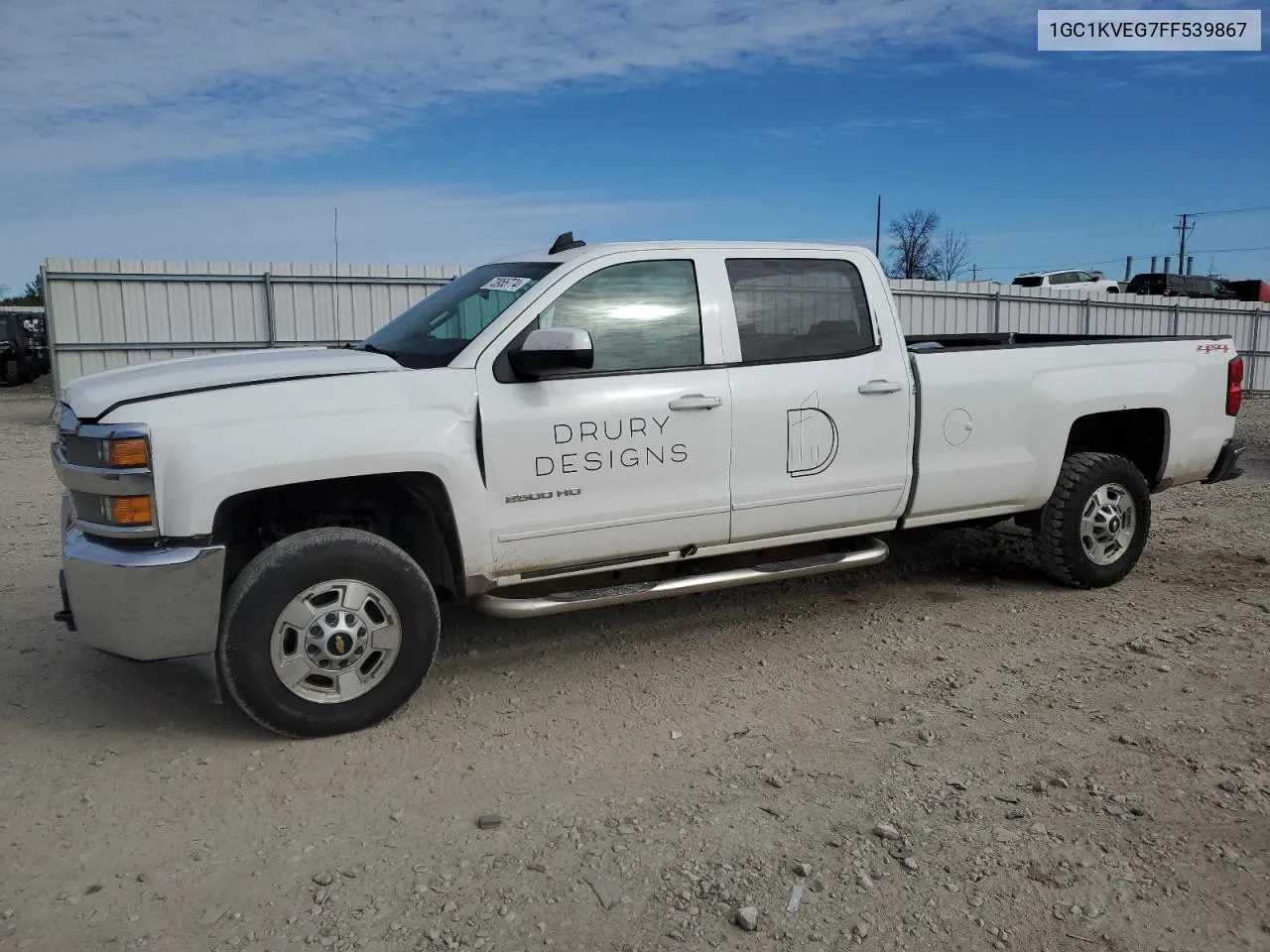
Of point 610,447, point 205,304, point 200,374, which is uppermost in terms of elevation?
point 205,304

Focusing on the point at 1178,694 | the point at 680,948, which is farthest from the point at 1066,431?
the point at 680,948

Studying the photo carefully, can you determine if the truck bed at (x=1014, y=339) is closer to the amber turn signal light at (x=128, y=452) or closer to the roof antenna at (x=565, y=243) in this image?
the roof antenna at (x=565, y=243)

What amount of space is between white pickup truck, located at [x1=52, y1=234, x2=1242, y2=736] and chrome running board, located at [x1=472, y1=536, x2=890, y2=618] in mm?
15

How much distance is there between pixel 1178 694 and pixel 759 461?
2.07m

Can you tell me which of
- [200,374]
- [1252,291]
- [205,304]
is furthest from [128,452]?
[1252,291]

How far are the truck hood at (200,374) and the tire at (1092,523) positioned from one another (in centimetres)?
376

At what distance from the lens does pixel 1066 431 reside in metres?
5.77

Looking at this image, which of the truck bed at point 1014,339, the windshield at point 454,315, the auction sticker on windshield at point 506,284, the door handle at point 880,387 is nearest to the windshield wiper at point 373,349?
the windshield at point 454,315

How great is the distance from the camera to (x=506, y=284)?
476 cm

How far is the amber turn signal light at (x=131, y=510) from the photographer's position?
3.76 meters

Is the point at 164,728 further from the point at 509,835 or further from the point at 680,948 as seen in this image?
the point at 680,948

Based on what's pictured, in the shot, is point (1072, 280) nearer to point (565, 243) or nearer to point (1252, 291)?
point (1252, 291)

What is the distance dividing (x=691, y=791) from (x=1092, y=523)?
11.3 ft

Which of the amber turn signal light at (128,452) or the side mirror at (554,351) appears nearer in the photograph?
the amber turn signal light at (128,452)
